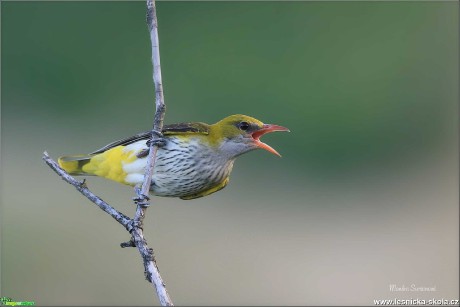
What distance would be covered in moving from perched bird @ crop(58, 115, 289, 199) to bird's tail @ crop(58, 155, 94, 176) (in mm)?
262

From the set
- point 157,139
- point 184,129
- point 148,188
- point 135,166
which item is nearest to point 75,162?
point 135,166

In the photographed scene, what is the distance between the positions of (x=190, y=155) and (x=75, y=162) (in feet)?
3.05

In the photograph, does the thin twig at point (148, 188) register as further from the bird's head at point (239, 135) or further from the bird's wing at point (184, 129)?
the bird's head at point (239, 135)

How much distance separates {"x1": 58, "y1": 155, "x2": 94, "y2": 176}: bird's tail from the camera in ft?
17.8

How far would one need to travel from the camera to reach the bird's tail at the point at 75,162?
214 inches

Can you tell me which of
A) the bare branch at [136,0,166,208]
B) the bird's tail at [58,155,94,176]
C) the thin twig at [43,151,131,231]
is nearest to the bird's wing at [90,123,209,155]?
the bird's tail at [58,155,94,176]

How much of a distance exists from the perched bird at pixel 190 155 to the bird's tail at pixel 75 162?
0.26 meters

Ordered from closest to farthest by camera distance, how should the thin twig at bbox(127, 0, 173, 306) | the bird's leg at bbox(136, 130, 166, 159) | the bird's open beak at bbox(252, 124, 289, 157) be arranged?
the thin twig at bbox(127, 0, 173, 306) < the bird's leg at bbox(136, 130, 166, 159) < the bird's open beak at bbox(252, 124, 289, 157)

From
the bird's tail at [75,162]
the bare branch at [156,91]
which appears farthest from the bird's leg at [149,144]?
the bird's tail at [75,162]

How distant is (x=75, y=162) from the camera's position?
548 cm

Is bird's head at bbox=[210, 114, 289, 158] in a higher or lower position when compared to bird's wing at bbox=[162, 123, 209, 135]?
lower

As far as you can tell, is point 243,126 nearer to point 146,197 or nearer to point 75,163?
point 146,197

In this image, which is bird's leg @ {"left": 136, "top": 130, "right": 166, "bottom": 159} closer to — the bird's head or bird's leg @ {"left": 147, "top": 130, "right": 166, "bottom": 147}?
bird's leg @ {"left": 147, "top": 130, "right": 166, "bottom": 147}

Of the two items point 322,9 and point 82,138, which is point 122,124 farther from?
point 322,9
